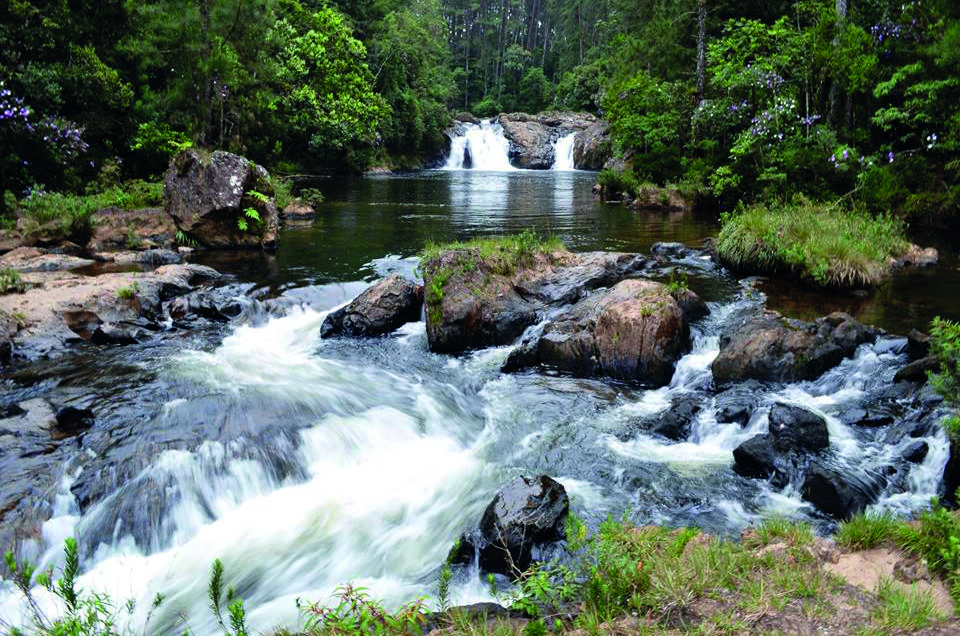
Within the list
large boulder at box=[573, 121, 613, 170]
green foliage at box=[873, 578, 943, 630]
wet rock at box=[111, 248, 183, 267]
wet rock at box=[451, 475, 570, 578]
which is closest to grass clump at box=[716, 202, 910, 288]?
wet rock at box=[451, 475, 570, 578]

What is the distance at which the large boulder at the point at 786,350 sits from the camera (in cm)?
733

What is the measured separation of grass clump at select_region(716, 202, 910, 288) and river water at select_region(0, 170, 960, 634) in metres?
0.56

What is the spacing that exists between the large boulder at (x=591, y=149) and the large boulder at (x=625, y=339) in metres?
33.7

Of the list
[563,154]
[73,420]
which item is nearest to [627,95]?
[563,154]

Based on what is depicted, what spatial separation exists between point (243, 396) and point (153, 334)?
320 cm

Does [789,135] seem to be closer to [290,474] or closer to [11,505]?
[290,474]

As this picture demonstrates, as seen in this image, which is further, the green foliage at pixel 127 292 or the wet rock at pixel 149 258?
the wet rock at pixel 149 258

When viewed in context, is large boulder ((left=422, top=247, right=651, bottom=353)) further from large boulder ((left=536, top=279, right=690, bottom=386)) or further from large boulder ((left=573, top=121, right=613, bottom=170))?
large boulder ((left=573, top=121, right=613, bottom=170))

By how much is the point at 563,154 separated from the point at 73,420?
42336mm

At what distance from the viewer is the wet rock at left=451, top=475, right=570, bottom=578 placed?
4297 mm

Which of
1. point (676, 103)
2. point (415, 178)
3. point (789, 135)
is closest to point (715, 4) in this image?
point (676, 103)

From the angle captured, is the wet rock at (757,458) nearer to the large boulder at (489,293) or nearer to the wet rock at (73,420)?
the large boulder at (489,293)

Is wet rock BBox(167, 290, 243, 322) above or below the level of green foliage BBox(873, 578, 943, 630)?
above

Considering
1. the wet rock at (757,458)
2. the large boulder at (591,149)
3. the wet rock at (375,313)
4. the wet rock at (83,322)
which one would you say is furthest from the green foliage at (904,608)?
the large boulder at (591,149)
